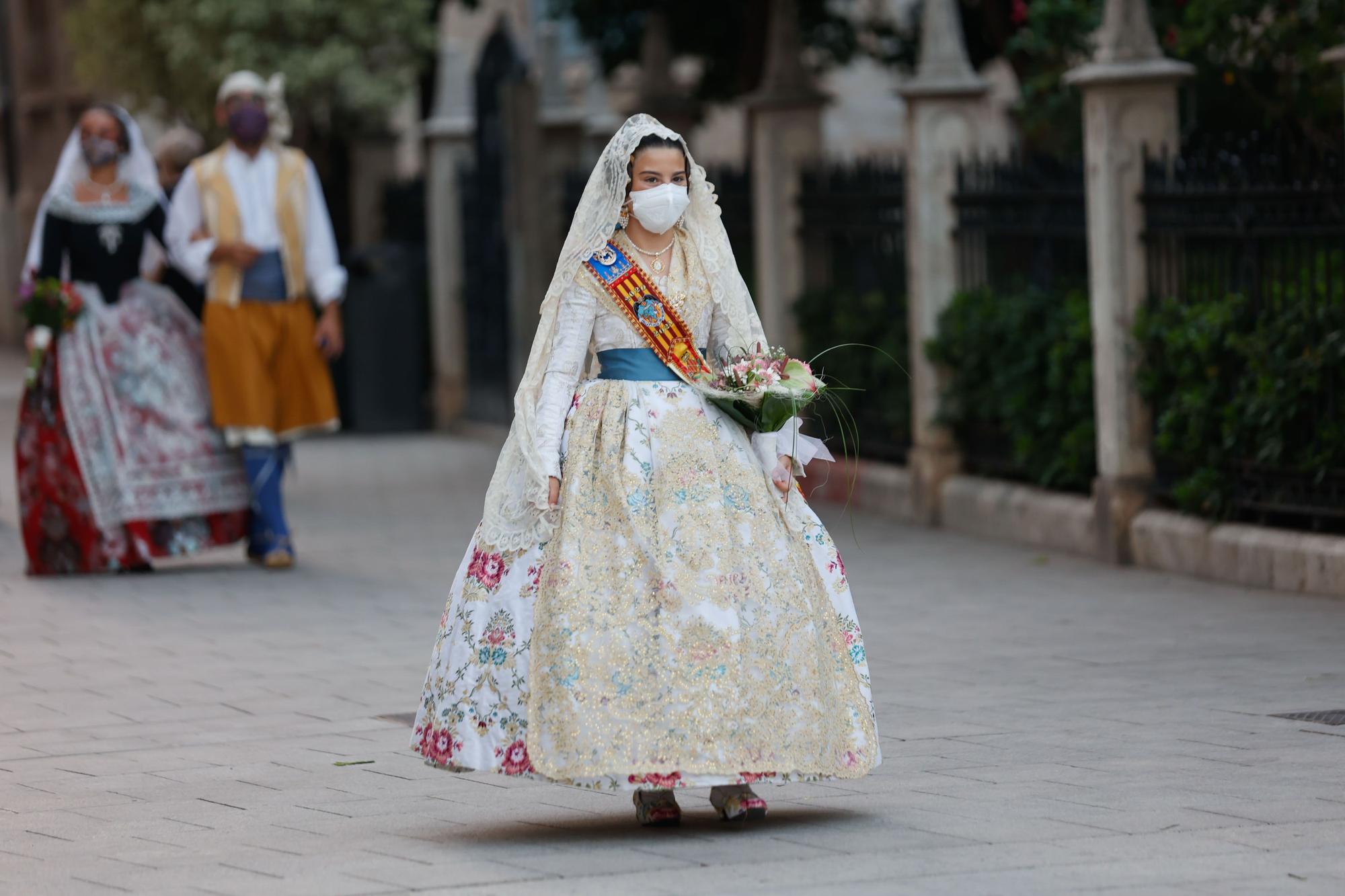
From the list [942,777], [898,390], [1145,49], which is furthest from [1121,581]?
[942,777]

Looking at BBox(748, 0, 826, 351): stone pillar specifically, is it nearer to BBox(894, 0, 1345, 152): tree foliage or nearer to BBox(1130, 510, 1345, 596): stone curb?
BBox(894, 0, 1345, 152): tree foliage

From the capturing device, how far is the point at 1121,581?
10.2m

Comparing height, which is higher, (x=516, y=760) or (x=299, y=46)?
(x=299, y=46)

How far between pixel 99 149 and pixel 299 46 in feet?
35.0

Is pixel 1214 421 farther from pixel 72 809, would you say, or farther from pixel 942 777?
pixel 72 809

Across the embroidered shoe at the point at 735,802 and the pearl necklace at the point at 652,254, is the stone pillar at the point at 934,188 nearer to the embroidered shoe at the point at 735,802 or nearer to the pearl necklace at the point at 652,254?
the pearl necklace at the point at 652,254

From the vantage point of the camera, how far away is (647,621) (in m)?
5.52

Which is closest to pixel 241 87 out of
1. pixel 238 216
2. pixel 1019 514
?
pixel 238 216

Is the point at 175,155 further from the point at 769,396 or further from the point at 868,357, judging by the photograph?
the point at 769,396

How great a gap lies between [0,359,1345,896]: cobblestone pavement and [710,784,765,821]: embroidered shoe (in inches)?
1.9

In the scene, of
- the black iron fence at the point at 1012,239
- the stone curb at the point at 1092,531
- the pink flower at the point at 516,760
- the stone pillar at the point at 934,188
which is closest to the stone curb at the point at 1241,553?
the stone curb at the point at 1092,531

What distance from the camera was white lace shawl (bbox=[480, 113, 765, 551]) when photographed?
5.75 m

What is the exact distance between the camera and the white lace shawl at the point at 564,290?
18.9 ft

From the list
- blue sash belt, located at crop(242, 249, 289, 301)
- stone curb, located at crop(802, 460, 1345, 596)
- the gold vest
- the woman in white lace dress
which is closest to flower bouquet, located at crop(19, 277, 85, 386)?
the gold vest
